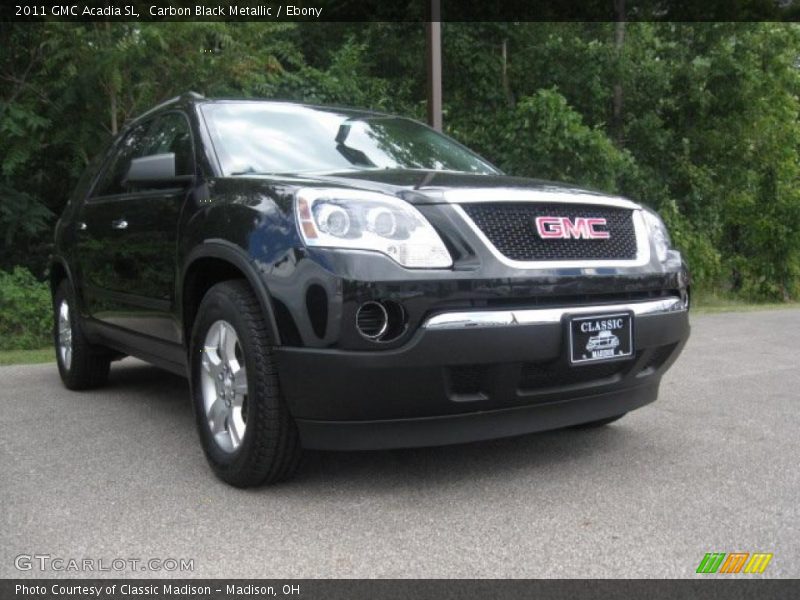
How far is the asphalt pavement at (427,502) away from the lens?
2.59 m

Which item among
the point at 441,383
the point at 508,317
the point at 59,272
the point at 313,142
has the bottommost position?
the point at 59,272

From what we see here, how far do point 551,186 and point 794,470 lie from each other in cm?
155

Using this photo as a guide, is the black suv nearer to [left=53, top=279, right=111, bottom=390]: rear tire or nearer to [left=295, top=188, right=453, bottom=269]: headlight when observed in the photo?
[left=295, top=188, right=453, bottom=269]: headlight

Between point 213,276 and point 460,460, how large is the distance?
1.33 m

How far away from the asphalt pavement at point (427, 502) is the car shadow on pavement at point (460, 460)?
0.04 ft

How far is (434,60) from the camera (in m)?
9.22

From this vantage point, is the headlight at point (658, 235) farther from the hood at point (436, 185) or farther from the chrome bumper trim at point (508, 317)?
the chrome bumper trim at point (508, 317)

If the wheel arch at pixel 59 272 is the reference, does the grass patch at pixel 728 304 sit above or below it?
below

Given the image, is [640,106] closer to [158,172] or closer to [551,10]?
[551,10]

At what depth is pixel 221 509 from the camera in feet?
10.0

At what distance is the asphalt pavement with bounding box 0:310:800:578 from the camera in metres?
2.59
